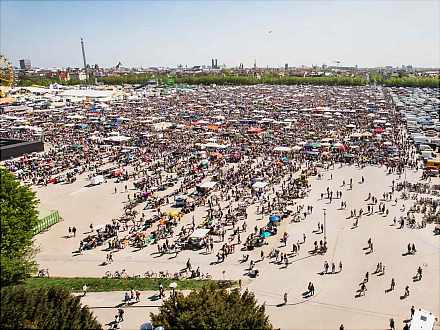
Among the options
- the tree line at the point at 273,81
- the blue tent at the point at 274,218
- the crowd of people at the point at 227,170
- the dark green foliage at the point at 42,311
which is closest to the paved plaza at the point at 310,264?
the crowd of people at the point at 227,170

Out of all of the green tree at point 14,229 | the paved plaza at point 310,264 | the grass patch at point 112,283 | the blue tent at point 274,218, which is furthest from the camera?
the blue tent at point 274,218

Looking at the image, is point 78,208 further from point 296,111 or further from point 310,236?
point 296,111

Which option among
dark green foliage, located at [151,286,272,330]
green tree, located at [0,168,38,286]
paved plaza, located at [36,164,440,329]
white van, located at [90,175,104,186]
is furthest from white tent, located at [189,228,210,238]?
white van, located at [90,175,104,186]

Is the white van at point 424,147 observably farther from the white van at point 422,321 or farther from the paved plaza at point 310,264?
the white van at point 422,321

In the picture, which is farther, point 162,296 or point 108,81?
point 108,81

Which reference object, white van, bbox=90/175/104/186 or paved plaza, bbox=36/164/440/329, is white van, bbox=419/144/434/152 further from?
white van, bbox=90/175/104/186

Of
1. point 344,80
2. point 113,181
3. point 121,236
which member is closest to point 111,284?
point 121,236
